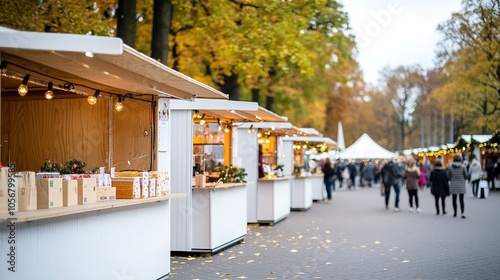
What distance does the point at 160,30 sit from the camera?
59.9ft

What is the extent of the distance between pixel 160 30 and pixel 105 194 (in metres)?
10.2

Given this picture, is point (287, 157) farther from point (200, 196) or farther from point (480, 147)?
point (480, 147)

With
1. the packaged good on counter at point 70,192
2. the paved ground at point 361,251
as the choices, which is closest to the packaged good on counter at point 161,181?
the paved ground at point 361,251

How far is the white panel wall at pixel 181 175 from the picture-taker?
41.8ft

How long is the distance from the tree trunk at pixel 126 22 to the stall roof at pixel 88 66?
256 inches

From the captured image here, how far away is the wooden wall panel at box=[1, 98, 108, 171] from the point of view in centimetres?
1094

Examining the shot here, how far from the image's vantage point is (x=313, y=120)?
47969mm

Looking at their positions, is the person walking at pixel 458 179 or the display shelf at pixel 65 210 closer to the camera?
the display shelf at pixel 65 210

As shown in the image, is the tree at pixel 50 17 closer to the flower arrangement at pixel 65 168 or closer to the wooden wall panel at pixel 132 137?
the wooden wall panel at pixel 132 137

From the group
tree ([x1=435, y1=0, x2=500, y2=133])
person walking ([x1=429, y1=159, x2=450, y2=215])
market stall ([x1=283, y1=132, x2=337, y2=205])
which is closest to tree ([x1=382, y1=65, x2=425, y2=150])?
tree ([x1=435, y1=0, x2=500, y2=133])

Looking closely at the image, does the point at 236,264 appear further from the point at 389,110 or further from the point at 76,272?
the point at 389,110

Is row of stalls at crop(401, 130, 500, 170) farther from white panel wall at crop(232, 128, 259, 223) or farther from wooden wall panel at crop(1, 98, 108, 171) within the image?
wooden wall panel at crop(1, 98, 108, 171)

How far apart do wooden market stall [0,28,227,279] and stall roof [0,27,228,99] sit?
10 mm

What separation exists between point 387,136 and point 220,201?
67205mm
